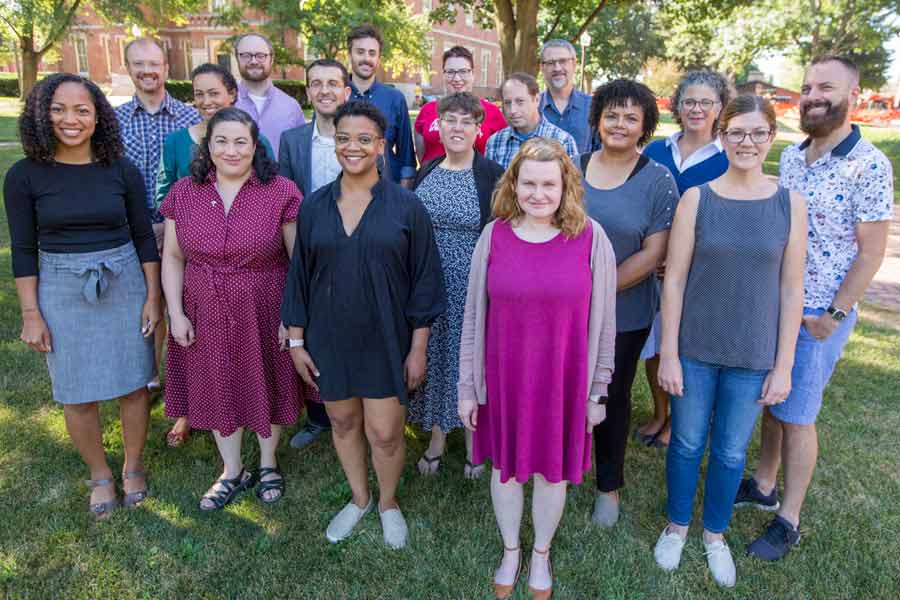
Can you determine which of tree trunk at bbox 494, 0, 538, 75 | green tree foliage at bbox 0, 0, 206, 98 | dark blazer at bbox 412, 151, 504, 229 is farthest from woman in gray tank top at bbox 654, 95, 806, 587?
green tree foliage at bbox 0, 0, 206, 98

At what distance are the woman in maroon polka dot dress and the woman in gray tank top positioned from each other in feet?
6.15

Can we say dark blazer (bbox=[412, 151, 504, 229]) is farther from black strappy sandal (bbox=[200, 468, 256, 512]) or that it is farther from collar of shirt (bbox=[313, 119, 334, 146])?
black strappy sandal (bbox=[200, 468, 256, 512])

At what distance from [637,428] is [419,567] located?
82.3 inches

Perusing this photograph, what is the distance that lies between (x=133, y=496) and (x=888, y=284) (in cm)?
821

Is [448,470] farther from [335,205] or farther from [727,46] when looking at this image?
[727,46]

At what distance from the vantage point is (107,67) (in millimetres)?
44094

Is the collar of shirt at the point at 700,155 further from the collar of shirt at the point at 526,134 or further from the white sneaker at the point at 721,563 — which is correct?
the white sneaker at the point at 721,563

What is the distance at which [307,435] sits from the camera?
4320mm

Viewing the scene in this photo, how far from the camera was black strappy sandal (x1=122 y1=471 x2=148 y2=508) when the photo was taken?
3.60 meters

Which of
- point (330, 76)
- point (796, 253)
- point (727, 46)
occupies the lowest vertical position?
point (796, 253)

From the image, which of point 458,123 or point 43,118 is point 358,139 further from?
point 43,118

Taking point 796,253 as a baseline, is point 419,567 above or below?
below

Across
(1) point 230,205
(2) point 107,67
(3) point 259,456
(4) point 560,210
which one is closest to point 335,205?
(1) point 230,205

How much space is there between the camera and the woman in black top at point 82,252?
3023 mm
